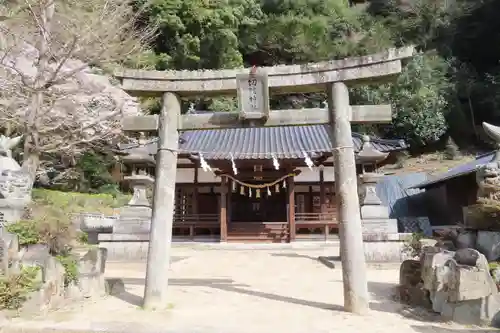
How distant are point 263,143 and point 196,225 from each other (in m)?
4.49

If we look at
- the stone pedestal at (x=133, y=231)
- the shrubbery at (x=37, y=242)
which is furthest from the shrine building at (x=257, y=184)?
the shrubbery at (x=37, y=242)

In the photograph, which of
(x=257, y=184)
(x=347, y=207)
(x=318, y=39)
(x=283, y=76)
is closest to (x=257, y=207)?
(x=257, y=184)

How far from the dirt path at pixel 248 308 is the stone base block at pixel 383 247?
104 centimetres

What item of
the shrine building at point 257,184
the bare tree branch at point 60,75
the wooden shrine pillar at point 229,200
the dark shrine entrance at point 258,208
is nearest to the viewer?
the bare tree branch at point 60,75

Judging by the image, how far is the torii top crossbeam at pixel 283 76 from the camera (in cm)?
590

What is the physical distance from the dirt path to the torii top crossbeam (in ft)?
10.7

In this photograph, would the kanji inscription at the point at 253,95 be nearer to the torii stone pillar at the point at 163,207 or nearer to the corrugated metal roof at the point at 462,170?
the torii stone pillar at the point at 163,207

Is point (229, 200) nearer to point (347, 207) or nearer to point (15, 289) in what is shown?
point (347, 207)

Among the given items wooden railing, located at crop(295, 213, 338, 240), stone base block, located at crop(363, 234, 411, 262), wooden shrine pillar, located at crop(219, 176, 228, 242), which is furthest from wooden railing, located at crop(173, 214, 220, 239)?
stone base block, located at crop(363, 234, 411, 262)

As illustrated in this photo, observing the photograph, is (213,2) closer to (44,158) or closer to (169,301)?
(44,158)

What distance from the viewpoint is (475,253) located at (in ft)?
17.0

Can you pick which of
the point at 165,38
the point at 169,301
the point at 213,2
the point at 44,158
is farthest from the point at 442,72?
the point at 169,301

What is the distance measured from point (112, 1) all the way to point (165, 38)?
9.05 m

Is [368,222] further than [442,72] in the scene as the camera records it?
No
